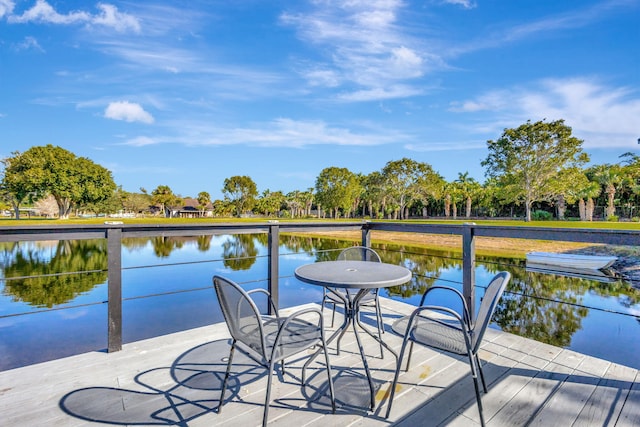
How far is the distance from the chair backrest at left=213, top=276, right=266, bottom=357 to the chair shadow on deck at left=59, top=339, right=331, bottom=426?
0.43m

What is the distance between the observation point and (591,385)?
1.81m

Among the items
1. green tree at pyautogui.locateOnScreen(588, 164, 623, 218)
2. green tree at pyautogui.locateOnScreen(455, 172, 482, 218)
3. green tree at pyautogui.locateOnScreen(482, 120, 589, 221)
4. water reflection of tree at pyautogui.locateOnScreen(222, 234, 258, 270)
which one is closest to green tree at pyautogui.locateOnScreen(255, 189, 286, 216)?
water reflection of tree at pyautogui.locateOnScreen(222, 234, 258, 270)

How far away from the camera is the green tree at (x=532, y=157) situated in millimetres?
23047

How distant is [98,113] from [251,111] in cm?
1056

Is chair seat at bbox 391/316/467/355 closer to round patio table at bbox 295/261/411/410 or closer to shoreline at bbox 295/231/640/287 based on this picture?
round patio table at bbox 295/261/411/410

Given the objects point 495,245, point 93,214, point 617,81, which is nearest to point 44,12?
point 495,245

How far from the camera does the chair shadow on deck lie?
1.52 m

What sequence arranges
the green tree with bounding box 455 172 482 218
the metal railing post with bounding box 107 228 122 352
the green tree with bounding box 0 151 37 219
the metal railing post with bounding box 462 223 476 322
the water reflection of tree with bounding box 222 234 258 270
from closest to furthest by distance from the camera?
the metal railing post with bounding box 107 228 122 352
the metal railing post with bounding box 462 223 476 322
the water reflection of tree with bounding box 222 234 258 270
the green tree with bounding box 0 151 37 219
the green tree with bounding box 455 172 482 218

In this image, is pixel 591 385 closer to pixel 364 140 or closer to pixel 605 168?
pixel 364 140

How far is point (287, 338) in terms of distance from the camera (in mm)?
1561

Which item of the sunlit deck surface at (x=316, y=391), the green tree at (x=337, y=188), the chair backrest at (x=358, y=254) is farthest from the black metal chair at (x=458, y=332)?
the green tree at (x=337, y=188)

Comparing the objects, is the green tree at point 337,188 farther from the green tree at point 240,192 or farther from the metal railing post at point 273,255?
the metal railing post at point 273,255

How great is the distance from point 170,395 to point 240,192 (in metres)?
49.0

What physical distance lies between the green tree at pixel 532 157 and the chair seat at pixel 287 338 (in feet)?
90.8
